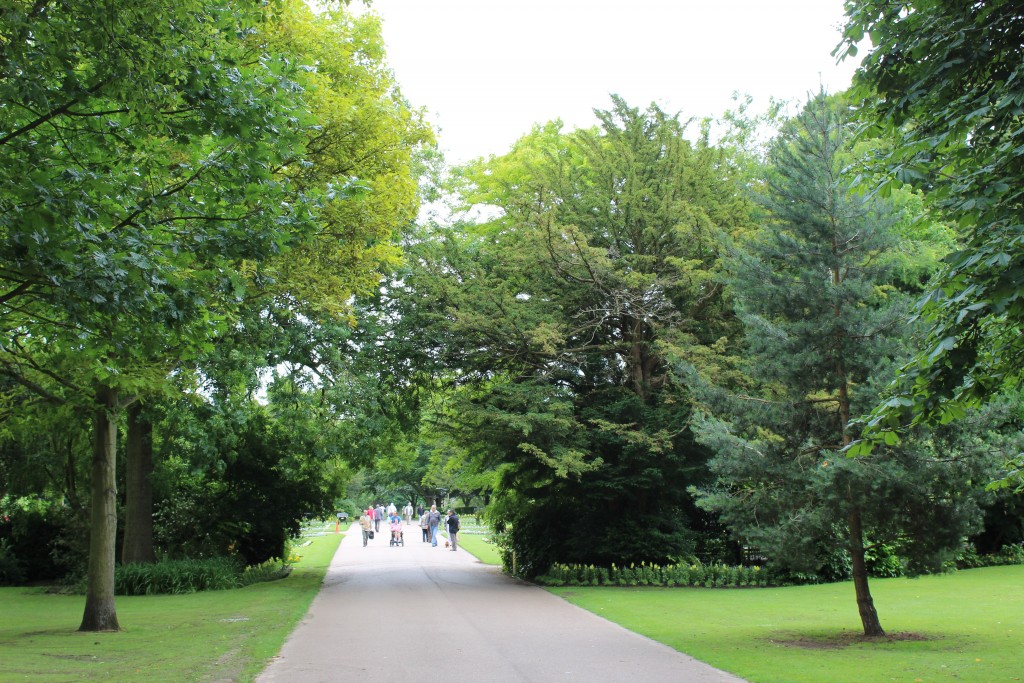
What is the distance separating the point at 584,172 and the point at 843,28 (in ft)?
56.7

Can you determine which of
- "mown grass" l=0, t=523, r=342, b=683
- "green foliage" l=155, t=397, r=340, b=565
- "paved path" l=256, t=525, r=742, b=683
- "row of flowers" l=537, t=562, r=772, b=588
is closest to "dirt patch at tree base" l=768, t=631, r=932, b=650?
"paved path" l=256, t=525, r=742, b=683

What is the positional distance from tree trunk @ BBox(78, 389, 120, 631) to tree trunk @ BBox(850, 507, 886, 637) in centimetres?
1150

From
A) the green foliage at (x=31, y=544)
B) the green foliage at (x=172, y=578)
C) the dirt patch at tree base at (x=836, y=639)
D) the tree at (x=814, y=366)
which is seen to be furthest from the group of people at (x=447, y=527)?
the dirt patch at tree base at (x=836, y=639)

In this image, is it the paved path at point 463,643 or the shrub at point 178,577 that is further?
the shrub at point 178,577

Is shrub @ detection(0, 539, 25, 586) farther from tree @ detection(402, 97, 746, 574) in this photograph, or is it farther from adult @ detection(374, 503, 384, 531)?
adult @ detection(374, 503, 384, 531)

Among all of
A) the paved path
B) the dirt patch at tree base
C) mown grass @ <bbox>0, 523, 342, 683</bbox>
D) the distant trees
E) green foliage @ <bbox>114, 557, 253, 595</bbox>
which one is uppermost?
the distant trees

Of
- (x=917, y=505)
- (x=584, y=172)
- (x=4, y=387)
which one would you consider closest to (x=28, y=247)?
(x=4, y=387)

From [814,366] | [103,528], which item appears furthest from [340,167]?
[814,366]

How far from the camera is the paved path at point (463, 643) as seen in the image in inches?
359

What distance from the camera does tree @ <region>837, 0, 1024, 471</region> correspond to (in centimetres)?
602

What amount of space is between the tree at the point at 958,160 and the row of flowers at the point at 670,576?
1372 centimetres

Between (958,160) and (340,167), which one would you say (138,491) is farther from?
(958,160)

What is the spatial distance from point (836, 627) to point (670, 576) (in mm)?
7890

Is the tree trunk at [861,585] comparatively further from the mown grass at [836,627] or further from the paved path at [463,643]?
the paved path at [463,643]
